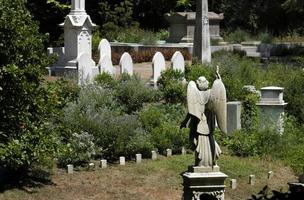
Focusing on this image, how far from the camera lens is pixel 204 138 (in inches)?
461

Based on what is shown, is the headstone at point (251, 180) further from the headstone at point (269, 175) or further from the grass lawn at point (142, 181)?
the headstone at point (269, 175)

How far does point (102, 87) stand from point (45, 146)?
5140 mm

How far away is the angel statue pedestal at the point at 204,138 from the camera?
11391mm

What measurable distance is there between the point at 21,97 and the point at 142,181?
2975 mm

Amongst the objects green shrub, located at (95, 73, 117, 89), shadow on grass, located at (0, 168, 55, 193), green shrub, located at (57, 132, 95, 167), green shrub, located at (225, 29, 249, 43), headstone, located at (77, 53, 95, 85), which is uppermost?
green shrub, located at (225, 29, 249, 43)

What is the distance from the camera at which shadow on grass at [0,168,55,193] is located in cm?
1387

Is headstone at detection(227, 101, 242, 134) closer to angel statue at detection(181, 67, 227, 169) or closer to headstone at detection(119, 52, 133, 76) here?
headstone at detection(119, 52, 133, 76)

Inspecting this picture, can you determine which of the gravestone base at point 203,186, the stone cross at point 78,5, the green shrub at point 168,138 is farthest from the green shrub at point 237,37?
the gravestone base at point 203,186

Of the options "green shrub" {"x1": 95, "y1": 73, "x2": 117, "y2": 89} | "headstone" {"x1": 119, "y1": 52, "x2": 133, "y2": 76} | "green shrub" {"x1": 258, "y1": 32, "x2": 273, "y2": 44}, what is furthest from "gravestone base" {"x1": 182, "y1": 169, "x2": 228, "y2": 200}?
"green shrub" {"x1": 258, "y1": 32, "x2": 273, "y2": 44}

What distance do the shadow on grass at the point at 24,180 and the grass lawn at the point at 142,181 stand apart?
6 centimetres

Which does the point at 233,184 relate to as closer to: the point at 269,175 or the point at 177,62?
the point at 269,175

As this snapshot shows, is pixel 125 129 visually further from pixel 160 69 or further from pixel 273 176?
pixel 160 69

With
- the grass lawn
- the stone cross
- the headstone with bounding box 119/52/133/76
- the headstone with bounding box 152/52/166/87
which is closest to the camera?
the grass lawn

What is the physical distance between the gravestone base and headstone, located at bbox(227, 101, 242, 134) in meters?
6.71
